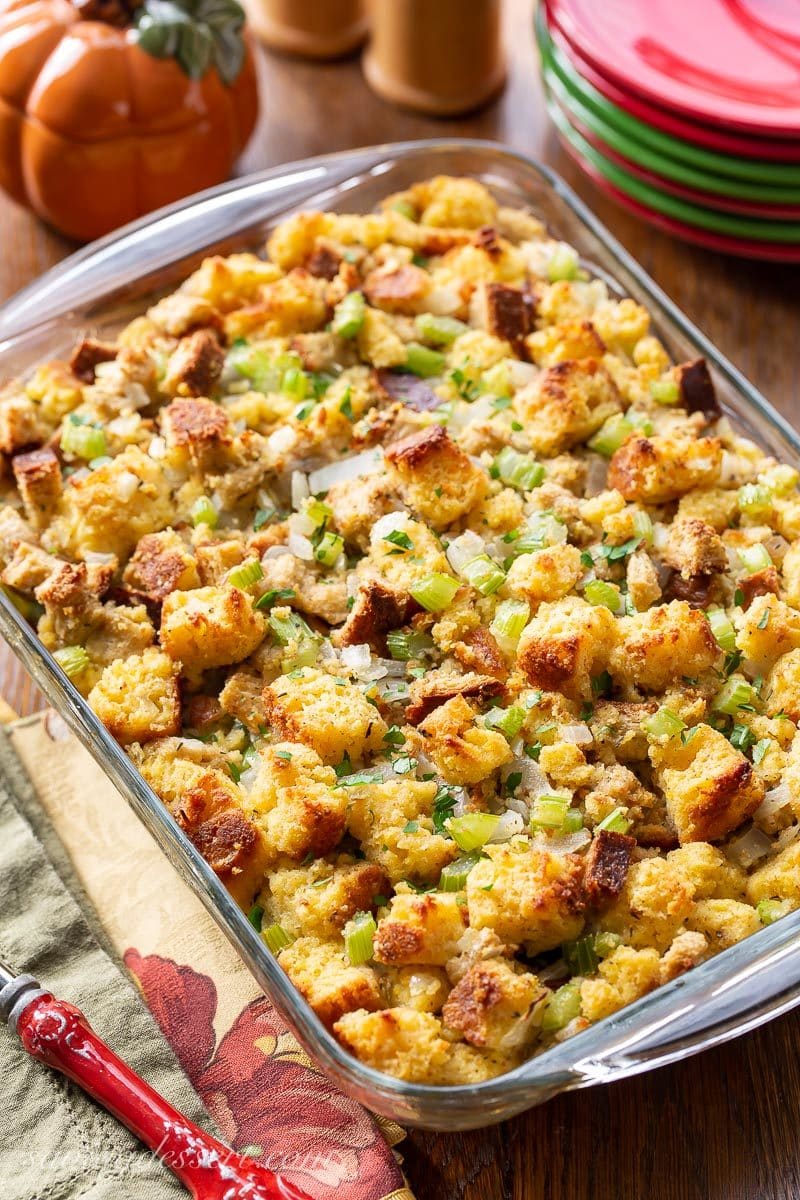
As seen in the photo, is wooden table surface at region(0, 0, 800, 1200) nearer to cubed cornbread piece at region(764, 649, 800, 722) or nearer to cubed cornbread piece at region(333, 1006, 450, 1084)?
cubed cornbread piece at region(333, 1006, 450, 1084)

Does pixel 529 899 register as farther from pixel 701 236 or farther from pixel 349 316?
pixel 701 236

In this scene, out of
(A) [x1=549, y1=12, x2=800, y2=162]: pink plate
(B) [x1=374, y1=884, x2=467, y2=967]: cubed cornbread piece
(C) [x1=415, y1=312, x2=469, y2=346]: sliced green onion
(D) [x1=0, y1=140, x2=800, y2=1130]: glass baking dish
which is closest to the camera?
(D) [x1=0, y1=140, x2=800, y2=1130]: glass baking dish

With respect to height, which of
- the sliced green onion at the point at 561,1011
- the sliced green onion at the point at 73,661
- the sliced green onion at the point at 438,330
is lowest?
the sliced green onion at the point at 561,1011

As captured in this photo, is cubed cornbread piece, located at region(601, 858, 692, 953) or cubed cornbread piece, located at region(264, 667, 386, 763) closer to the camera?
cubed cornbread piece, located at region(601, 858, 692, 953)

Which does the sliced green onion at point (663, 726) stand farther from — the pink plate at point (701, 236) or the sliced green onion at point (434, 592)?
the pink plate at point (701, 236)

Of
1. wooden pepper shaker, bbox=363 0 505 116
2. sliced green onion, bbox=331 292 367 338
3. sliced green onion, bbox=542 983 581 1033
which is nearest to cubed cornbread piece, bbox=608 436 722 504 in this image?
sliced green onion, bbox=331 292 367 338

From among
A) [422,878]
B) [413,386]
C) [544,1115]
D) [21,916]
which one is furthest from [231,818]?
[413,386]

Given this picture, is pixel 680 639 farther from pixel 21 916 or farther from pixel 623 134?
pixel 623 134

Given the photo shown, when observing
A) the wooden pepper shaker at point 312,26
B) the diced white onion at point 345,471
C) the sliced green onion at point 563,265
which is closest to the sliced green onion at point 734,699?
the diced white onion at point 345,471
